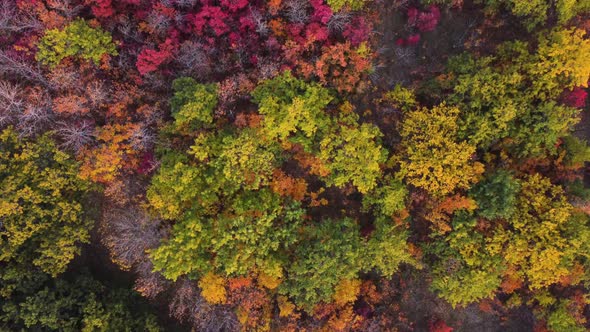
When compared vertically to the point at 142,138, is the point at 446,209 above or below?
below

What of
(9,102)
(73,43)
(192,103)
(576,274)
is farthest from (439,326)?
(9,102)

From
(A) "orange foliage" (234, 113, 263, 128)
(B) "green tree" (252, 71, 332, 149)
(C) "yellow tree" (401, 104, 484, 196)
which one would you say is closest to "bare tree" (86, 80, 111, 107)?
(A) "orange foliage" (234, 113, 263, 128)

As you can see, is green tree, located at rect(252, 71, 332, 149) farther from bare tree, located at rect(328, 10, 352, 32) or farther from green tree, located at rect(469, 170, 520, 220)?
green tree, located at rect(469, 170, 520, 220)

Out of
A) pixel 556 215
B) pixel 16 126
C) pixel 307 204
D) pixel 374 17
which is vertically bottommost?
pixel 556 215

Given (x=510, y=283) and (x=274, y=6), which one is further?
(x=510, y=283)

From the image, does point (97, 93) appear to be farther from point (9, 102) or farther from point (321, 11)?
point (321, 11)

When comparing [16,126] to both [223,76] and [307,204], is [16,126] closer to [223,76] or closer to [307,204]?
[223,76]

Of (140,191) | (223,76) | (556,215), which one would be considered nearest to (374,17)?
(223,76)
